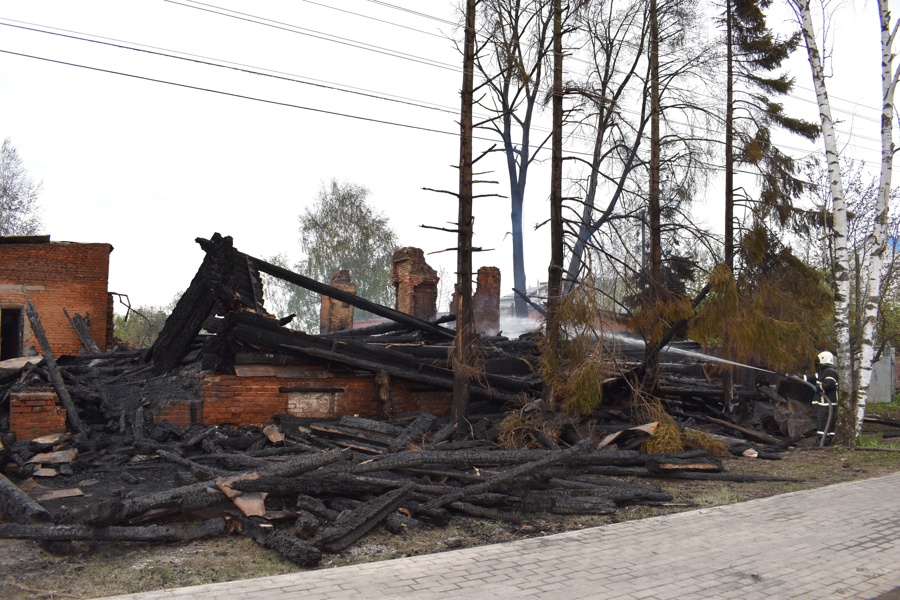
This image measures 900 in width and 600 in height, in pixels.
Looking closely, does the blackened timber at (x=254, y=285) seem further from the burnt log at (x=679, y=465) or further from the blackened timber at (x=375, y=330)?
the burnt log at (x=679, y=465)

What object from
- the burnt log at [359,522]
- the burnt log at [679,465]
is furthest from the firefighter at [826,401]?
the burnt log at [359,522]

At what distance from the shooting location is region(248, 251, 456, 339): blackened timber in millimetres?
12852

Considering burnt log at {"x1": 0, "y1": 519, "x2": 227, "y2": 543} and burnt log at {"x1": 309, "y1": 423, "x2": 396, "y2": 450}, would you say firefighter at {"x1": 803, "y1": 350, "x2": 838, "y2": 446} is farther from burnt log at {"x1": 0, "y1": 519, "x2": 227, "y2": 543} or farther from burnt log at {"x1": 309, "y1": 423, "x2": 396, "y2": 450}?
burnt log at {"x1": 0, "y1": 519, "x2": 227, "y2": 543}

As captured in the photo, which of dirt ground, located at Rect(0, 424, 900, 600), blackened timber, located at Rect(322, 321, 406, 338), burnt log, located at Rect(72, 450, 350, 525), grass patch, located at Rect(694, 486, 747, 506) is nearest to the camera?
dirt ground, located at Rect(0, 424, 900, 600)

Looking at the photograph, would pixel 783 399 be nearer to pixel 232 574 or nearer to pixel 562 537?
pixel 562 537

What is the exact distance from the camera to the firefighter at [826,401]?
45.6 ft

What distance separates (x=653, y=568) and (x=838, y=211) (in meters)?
10.9

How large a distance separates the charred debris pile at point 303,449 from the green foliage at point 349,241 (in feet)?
95.6

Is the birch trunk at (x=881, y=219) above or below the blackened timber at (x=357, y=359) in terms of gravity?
above

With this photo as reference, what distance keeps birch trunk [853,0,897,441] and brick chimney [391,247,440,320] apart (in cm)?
1582

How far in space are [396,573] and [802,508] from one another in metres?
5.23

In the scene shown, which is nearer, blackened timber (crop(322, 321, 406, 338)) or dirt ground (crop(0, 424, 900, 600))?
dirt ground (crop(0, 424, 900, 600))

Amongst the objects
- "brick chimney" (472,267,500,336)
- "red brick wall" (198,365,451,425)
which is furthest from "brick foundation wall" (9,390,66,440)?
"brick chimney" (472,267,500,336)

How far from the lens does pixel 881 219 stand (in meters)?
13.8
